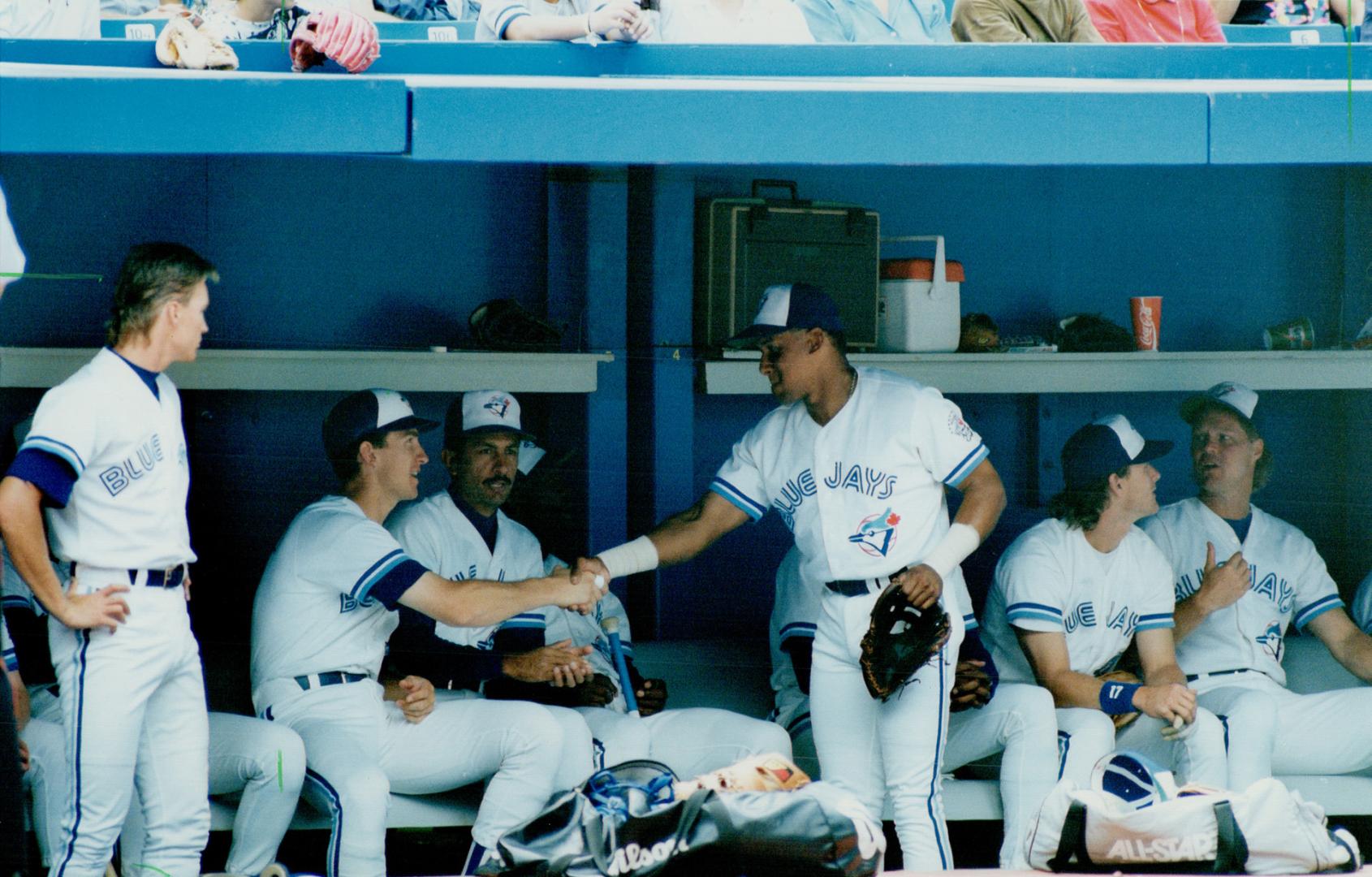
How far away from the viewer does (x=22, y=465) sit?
96.0 inches

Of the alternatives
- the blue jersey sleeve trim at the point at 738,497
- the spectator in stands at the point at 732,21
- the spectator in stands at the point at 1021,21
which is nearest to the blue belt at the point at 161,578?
the blue jersey sleeve trim at the point at 738,497

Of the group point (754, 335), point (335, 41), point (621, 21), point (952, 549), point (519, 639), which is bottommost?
point (519, 639)

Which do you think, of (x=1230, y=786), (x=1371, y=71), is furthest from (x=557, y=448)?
(x=1371, y=71)

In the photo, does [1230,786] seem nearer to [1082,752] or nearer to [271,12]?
[1082,752]

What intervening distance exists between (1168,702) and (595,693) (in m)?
1.21

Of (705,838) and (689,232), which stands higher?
(689,232)

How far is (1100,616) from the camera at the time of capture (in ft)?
10.8

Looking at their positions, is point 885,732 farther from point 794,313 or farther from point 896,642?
point 794,313

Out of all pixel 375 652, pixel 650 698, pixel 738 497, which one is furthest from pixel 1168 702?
pixel 375 652

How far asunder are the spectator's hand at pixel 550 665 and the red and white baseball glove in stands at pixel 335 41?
1.24 meters

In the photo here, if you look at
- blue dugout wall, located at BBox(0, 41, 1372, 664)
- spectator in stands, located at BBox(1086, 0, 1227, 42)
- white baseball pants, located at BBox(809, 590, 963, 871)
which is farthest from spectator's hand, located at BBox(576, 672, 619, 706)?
spectator in stands, located at BBox(1086, 0, 1227, 42)

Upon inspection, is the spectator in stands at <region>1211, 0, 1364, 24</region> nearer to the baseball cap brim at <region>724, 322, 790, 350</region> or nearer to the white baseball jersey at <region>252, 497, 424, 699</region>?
the baseball cap brim at <region>724, 322, 790, 350</region>

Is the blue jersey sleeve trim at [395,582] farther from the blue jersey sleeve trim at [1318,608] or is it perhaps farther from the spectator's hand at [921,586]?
the blue jersey sleeve trim at [1318,608]

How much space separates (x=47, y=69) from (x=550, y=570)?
1505 millimetres
